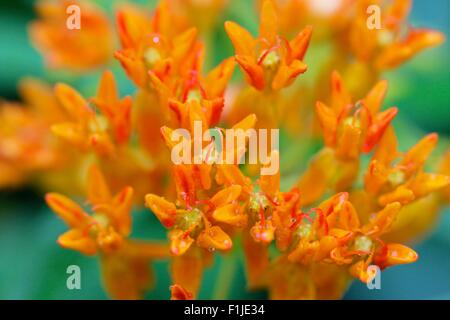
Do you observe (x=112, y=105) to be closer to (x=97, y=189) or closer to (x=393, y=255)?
(x=97, y=189)

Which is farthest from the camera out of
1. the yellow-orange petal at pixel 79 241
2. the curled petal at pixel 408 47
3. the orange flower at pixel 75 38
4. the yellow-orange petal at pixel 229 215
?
the orange flower at pixel 75 38

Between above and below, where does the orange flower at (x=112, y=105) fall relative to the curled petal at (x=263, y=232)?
above

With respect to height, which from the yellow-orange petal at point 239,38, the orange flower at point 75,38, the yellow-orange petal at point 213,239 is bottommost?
the yellow-orange petal at point 213,239

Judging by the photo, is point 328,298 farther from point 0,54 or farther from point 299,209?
point 0,54

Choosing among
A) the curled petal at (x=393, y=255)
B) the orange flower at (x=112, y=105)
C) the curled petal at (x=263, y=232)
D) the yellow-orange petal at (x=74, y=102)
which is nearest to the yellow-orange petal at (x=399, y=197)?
the curled petal at (x=393, y=255)

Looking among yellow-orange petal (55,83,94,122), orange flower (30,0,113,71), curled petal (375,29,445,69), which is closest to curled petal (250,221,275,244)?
yellow-orange petal (55,83,94,122)

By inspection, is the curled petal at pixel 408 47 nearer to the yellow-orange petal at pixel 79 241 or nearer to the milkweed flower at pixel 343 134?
the milkweed flower at pixel 343 134

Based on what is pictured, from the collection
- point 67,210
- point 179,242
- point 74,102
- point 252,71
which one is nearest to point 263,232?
point 179,242
